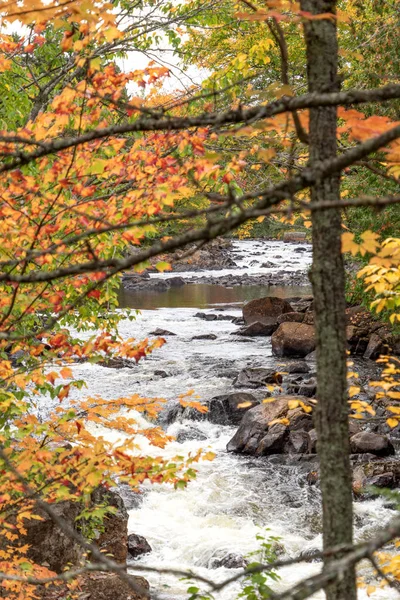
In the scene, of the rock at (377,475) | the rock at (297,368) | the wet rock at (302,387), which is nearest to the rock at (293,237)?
the rock at (297,368)

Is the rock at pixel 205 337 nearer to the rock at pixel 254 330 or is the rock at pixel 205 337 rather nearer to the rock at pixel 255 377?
the rock at pixel 254 330

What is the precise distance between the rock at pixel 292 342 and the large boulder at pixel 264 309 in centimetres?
429

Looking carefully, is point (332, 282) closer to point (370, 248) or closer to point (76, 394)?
point (370, 248)

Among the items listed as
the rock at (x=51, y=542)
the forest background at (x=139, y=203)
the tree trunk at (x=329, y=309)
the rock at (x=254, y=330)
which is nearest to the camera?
the forest background at (x=139, y=203)

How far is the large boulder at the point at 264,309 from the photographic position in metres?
24.2

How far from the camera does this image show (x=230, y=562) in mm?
8250

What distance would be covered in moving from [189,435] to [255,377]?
144 inches

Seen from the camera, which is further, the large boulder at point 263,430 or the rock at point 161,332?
the rock at point 161,332

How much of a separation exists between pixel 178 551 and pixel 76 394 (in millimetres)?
7294

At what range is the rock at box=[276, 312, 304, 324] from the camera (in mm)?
22469

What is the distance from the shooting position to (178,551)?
28.6ft

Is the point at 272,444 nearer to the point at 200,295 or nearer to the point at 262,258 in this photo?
the point at 200,295

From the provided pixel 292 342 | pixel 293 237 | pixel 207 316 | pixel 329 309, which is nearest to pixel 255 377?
pixel 292 342

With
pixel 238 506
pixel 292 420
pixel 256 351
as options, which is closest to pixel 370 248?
pixel 238 506
